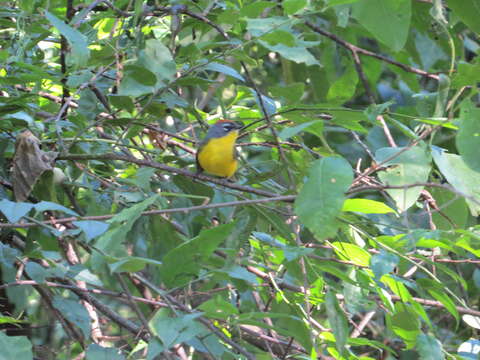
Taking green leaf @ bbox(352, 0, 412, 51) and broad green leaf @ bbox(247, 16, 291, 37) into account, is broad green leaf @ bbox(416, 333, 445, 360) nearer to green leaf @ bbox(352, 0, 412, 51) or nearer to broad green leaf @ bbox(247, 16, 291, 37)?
green leaf @ bbox(352, 0, 412, 51)

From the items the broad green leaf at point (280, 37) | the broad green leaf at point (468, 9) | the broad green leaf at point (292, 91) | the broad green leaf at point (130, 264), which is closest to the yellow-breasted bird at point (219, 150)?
the broad green leaf at point (292, 91)

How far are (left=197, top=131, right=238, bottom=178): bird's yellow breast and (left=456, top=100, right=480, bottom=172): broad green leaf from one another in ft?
5.86

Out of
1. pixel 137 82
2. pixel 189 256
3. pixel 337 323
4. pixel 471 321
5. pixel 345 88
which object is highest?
pixel 137 82

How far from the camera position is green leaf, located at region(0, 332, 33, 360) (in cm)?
200

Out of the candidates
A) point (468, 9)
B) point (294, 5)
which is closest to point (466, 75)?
point (468, 9)

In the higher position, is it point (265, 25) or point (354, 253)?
point (265, 25)

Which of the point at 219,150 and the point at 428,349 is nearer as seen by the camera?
the point at 428,349

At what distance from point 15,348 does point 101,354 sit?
26cm

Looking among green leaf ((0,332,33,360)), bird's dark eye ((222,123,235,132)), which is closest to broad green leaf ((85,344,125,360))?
green leaf ((0,332,33,360))

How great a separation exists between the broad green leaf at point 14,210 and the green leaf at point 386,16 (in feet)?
3.76

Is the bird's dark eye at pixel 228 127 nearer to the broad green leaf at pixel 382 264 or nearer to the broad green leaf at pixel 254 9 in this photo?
the broad green leaf at pixel 254 9

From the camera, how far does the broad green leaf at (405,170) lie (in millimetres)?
1859

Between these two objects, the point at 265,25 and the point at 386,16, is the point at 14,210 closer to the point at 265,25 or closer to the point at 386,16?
the point at 265,25

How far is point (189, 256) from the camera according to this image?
6.51 ft
